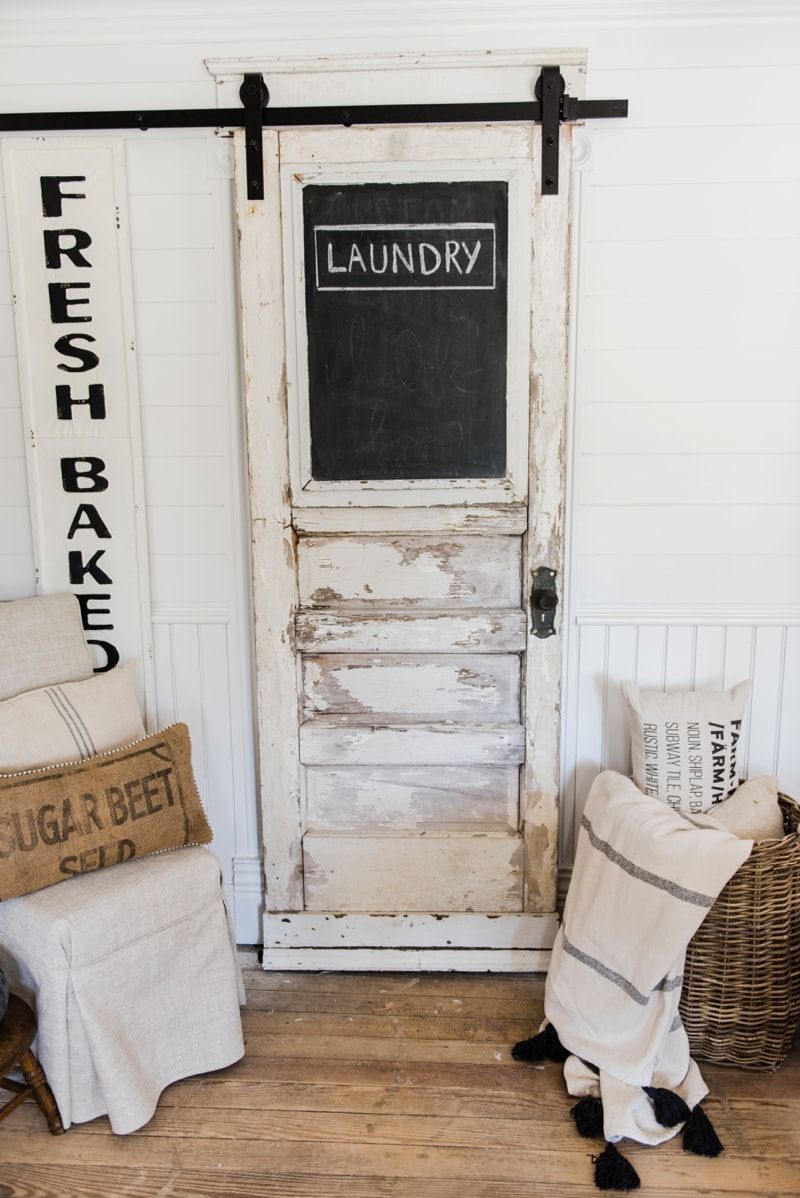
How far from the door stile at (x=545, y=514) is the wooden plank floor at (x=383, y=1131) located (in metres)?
0.45

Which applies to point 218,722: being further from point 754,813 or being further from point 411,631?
point 754,813

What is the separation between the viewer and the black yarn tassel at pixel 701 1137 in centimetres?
186

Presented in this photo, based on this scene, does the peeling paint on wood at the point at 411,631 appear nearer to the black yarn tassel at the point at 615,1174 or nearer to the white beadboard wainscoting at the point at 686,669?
the white beadboard wainscoting at the point at 686,669

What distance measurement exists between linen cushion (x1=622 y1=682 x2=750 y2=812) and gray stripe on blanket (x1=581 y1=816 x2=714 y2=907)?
8.6 inches

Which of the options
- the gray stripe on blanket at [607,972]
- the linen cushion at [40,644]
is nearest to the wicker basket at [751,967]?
the gray stripe on blanket at [607,972]

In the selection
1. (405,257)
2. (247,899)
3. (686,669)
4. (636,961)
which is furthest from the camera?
(247,899)

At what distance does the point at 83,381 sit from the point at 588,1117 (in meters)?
2.14

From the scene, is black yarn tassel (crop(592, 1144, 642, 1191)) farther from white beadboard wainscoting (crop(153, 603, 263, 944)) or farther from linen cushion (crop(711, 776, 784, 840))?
white beadboard wainscoting (crop(153, 603, 263, 944))

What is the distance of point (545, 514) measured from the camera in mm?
2348

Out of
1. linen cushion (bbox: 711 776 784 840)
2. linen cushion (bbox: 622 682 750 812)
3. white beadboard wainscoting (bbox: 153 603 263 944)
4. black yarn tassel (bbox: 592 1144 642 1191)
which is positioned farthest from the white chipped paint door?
black yarn tassel (bbox: 592 1144 642 1191)

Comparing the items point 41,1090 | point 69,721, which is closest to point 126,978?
point 41,1090

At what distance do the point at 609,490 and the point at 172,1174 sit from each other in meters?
1.87

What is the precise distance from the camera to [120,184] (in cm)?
231

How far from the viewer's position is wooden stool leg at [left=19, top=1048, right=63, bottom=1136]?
1.87 metres
